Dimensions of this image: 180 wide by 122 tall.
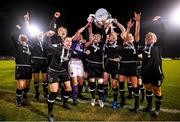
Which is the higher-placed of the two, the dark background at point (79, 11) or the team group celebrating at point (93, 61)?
the dark background at point (79, 11)

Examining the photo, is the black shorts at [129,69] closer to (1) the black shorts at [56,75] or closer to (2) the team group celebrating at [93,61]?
(2) the team group celebrating at [93,61]

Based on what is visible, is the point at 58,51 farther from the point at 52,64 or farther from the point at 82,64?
the point at 82,64

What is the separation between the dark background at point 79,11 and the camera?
97.9 feet

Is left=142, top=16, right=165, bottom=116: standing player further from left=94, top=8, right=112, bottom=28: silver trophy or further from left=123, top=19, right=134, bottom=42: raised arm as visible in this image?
left=94, top=8, right=112, bottom=28: silver trophy

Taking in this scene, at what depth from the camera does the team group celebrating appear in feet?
24.2

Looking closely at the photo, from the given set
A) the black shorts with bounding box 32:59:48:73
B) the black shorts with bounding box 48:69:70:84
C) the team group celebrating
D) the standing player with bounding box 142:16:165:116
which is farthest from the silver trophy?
the black shorts with bounding box 32:59:48:73

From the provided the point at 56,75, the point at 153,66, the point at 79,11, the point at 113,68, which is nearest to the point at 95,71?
the point at 113,68

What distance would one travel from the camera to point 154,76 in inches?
288

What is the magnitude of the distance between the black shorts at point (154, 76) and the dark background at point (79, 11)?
2055cm

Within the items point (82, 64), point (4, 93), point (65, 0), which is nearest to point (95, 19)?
point (82, 64)

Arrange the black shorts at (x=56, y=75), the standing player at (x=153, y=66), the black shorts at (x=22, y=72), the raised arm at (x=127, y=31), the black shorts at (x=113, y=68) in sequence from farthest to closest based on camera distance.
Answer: the black shorts at (x=113, y=68) < the black shorts at (x=22, y=72) < the raised arm at (x=127, y=31) < the standing player at (x=153, y=66) < the black shorts at (x=56, y=75)

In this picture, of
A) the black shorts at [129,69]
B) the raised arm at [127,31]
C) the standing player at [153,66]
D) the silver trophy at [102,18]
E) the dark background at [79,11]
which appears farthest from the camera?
the dark background at [79,11]

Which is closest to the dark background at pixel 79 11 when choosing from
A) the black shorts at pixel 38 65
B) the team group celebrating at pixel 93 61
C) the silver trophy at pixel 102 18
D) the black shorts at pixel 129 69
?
the silver trophy at pixel 102 18

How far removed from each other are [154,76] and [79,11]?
80.1ft
